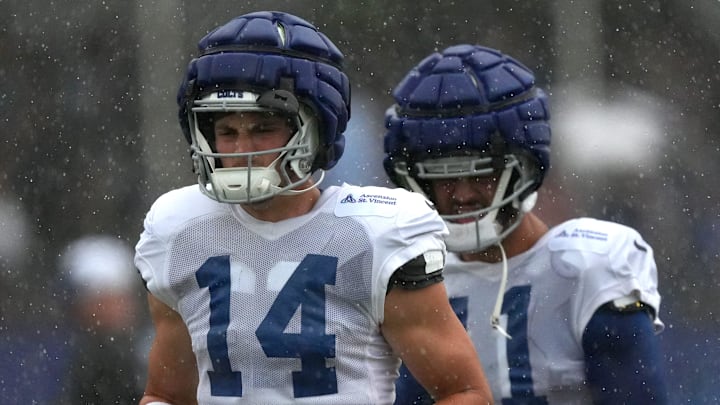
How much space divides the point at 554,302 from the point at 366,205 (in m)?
0.93

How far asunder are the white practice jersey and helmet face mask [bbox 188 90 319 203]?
94cm

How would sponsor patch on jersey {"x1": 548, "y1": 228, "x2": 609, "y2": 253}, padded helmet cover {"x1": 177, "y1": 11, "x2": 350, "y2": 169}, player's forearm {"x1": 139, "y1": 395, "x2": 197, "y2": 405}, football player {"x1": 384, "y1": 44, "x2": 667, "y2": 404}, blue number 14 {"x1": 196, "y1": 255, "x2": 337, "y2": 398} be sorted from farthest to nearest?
sponsor patch on jersey {"x1": 548, "y1": 228, "x2": 609, "y2": 253}
football player {"x1": 384, "y1": 44, "x2": 667, "y2": 404}
player's forearm {"x1": 139, "y1": 395, "x2": 197, "y2": 405}
padded helmet cover {"x1": 177, "y1": 11, "x2": 350, "y2": 169}
blue number 14 {"x1": 196, "y1": 255, "x2": 337, "y2": 398}

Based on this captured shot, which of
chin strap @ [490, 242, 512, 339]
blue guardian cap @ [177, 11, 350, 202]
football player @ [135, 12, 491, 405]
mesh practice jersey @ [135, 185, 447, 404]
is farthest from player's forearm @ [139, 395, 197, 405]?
chin strap @ [490, 242, 512, 339]

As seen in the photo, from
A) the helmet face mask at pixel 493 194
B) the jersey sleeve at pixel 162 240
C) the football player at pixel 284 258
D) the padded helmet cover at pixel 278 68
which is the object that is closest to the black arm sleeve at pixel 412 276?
the football player at pixel 284 258

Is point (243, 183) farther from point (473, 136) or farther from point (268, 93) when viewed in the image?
point (473, 136)

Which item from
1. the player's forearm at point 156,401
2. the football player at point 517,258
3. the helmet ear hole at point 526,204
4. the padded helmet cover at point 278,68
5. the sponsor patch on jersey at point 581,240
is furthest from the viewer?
the helmet ear hole at point 526,204

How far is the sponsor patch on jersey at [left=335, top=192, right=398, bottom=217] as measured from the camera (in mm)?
3556

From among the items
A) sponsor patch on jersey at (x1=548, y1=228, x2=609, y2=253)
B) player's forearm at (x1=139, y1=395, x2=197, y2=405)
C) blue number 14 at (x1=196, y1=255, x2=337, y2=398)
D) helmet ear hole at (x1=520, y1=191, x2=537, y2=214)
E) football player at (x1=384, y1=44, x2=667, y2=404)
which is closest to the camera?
blue number 14 at (x1=196, y1=255, x2=337, y2=398)

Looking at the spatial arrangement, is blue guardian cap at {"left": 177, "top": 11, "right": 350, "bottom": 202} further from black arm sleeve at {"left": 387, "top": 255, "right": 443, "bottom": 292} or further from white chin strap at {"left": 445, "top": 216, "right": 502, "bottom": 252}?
white chin strap at {"left": 445, "top": 216, "right": 502, "bottom": 252}

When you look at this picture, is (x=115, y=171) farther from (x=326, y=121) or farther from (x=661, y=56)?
(x=326, y=121)

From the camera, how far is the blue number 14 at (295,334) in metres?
3.46

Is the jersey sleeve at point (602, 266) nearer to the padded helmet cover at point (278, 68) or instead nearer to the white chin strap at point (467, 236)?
the white chin strap at point (467, 236)

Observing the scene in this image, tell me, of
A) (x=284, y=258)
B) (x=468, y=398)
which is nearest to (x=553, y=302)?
(x=468, y=398)

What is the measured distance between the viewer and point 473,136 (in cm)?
438
